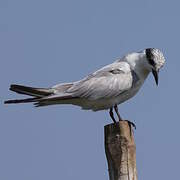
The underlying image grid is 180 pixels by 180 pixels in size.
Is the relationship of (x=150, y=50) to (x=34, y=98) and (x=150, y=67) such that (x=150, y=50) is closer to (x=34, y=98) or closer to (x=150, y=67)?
(x=150, y=67)

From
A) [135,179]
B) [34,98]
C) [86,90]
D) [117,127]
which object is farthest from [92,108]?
[135,179]

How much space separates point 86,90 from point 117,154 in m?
3.11

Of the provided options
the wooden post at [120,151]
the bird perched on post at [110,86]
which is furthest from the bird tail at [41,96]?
the wooden post at [120,151]

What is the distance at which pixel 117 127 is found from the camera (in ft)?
26.6

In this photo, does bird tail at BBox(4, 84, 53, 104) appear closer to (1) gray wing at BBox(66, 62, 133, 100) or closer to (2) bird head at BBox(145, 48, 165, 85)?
(1) gray wing at BBox(66, 62, 133, 100)

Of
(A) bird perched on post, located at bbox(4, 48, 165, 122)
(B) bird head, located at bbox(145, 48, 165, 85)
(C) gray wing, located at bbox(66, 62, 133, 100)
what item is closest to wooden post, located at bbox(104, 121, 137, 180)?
(A) bird perched on post, located at bbox(4, 48, 165, 122)

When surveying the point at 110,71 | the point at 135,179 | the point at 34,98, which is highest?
the point at 110,71

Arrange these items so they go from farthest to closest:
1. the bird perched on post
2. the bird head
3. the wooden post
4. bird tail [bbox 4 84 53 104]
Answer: the bird head → the bird perched on post → bird tail [bbox 4 84 53 104] → the wooden post

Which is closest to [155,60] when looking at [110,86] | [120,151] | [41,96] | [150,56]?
[150,56]

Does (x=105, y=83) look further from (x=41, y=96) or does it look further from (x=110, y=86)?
(x=41, y=96)

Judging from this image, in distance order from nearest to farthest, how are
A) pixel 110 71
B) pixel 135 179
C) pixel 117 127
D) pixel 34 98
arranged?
pixel 135 179 < pixel 117 127 < pixel 34 98 < pixel 110 71

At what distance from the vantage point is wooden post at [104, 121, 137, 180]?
7516 mm

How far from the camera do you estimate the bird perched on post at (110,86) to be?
10.6 m

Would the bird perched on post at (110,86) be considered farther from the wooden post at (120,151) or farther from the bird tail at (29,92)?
the wooden post at (120,151)
